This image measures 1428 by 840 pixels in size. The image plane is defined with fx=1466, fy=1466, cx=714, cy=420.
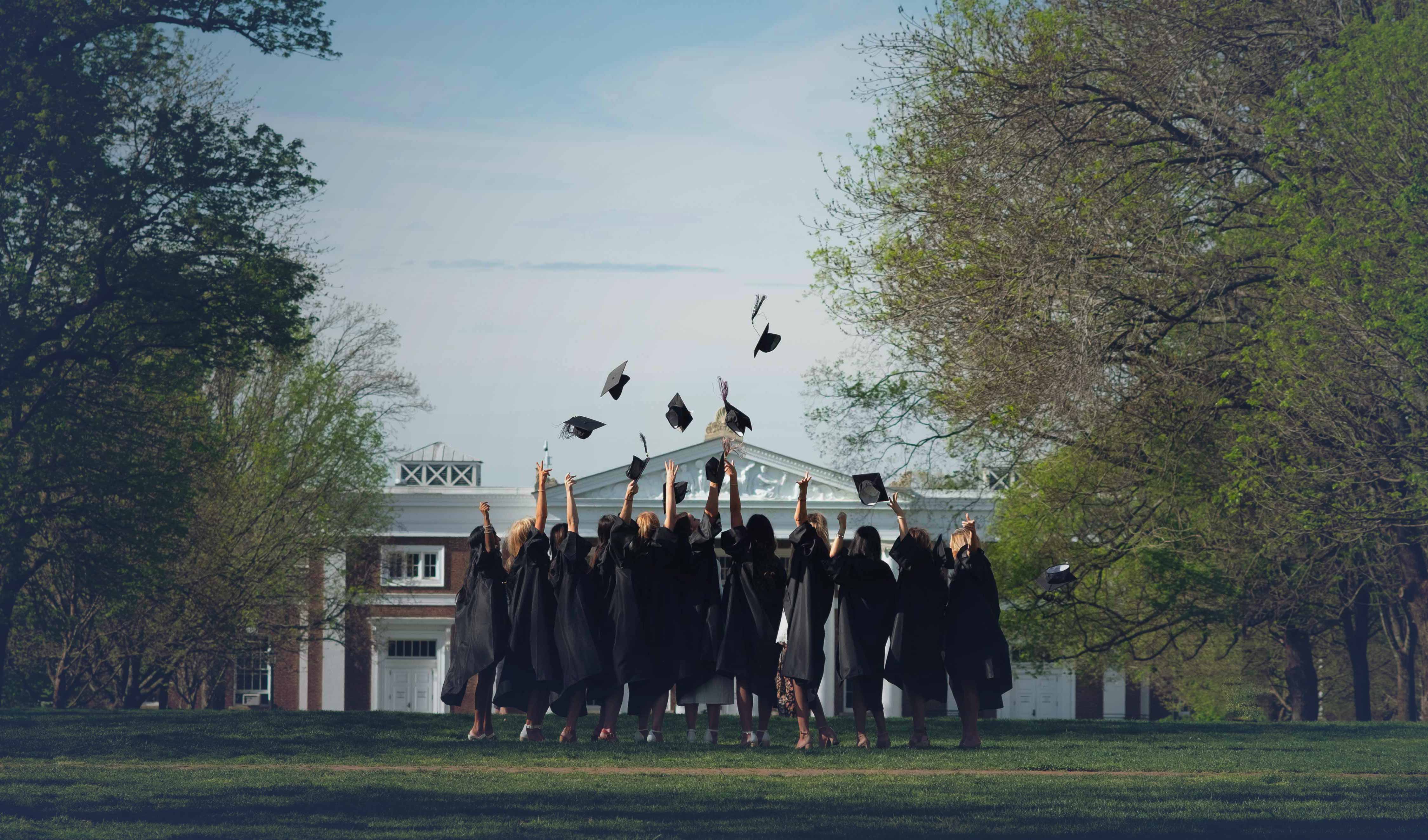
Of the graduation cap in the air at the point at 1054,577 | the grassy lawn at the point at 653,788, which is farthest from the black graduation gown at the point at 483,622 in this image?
the graduation cap in the air at the point at 1054,577

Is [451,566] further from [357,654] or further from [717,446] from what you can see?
[717,446]

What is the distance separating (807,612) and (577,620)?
199 cm

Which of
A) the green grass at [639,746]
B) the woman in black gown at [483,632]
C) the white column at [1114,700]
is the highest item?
the woman in black gown at [483,632]

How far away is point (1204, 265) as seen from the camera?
2105 cm

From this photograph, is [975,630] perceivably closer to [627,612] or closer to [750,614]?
[750,614]

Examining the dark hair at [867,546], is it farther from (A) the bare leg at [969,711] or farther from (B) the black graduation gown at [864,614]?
(A) the bare leg at [969,711]

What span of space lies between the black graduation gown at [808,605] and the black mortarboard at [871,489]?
0.83m

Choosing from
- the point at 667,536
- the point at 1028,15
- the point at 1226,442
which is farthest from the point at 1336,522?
the point at 667,536

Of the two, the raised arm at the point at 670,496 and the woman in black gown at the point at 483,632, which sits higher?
the raised arm at the point at 670,496

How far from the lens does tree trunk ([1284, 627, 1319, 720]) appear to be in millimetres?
31047

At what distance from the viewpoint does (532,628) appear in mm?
12812

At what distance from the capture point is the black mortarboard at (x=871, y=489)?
517 inches

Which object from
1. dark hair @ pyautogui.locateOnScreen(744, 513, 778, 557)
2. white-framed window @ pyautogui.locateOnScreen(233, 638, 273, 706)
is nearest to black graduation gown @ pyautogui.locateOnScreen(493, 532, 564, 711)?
dark hair @ pyautogui.locateOnScreen(744, 513, 778, 557)

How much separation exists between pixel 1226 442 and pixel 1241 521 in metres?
1.95
